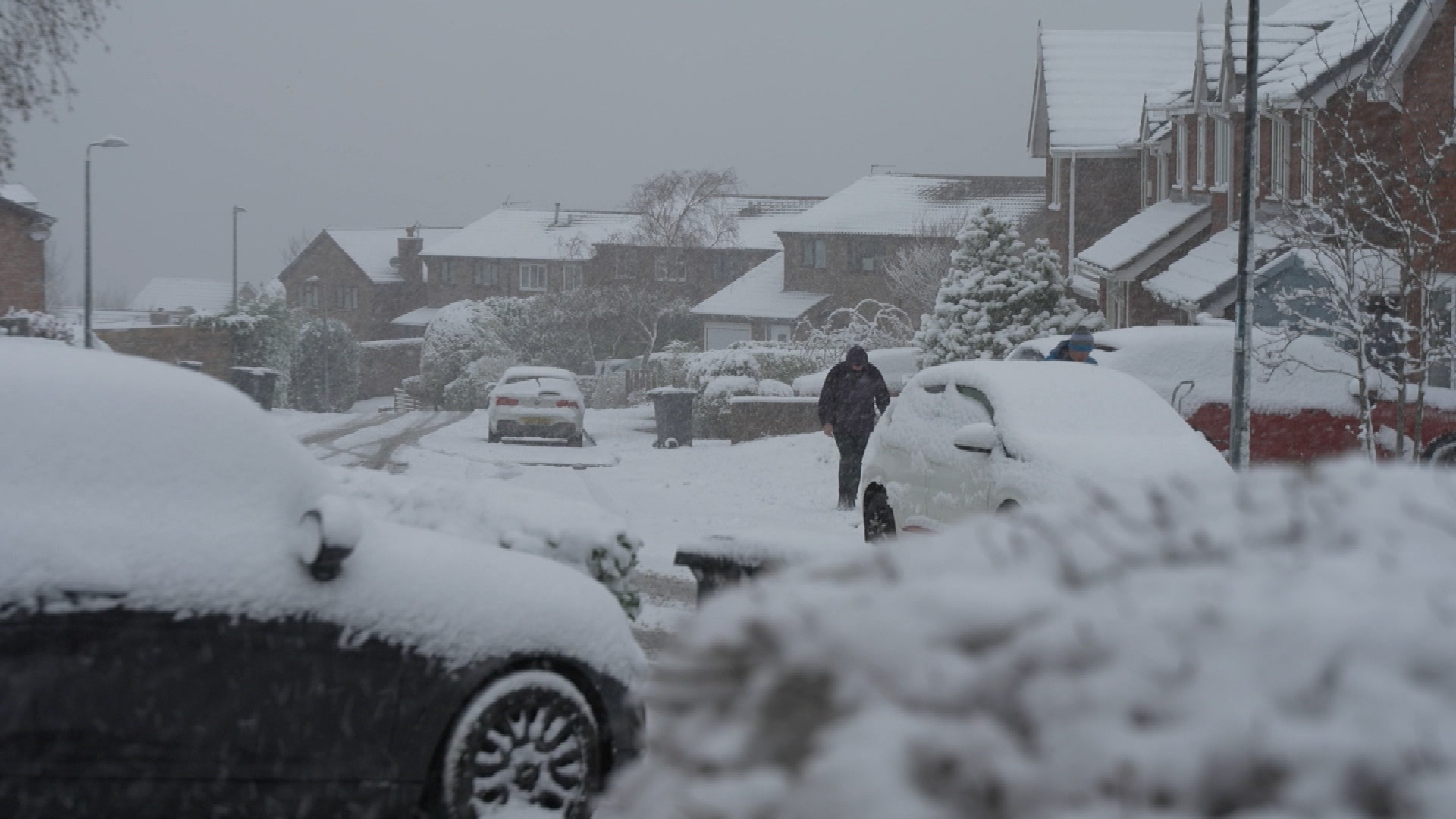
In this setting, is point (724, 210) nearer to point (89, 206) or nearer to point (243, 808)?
point (89, 206)

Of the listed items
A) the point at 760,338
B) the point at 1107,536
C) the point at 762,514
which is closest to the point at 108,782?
the point at 1107,536

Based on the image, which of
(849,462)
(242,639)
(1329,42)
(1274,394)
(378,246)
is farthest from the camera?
(378,246)

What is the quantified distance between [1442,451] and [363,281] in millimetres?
77151

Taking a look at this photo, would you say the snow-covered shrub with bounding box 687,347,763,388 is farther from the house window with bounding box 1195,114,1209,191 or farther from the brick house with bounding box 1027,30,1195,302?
the house window with bounding box 1195,114,1209,191

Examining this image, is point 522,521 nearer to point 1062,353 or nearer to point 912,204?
point 1062,353

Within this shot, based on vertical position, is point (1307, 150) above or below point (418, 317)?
above

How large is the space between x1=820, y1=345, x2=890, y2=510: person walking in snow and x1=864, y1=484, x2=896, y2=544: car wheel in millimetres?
2800

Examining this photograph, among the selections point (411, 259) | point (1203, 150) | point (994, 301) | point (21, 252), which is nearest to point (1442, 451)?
point (994, 301)

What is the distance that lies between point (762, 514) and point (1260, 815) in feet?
47.1

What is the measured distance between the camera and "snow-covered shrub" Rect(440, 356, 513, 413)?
5262 centimetres

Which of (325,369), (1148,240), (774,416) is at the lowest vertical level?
(774,416)

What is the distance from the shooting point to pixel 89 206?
3256 cm

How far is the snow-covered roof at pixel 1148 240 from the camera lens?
1196 inches

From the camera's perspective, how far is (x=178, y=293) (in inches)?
3846
